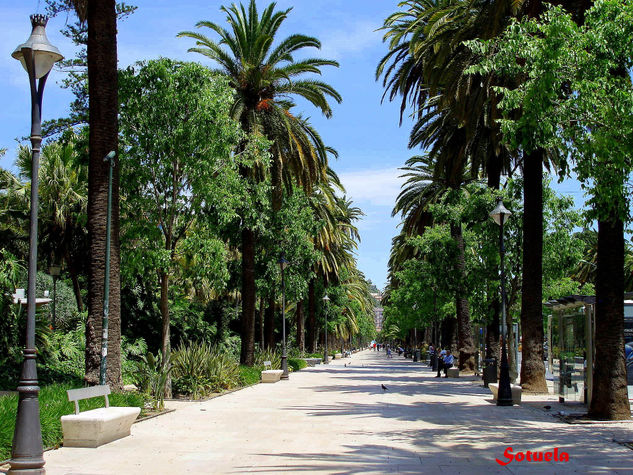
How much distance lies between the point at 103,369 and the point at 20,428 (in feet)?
21.8

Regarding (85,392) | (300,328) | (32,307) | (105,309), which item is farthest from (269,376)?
(300,328)

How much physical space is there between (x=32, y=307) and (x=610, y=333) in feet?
37.0

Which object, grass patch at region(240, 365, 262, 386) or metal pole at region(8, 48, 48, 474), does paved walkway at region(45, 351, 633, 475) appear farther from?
grass patch at region(240, 365, 262, 386)

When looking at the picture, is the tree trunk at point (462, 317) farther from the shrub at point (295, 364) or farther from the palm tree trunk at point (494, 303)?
the shrub at point (295, 364)

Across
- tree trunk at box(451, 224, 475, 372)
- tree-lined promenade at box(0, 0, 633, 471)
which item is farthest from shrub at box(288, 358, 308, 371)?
tree trunk at box(451, 224, 475, 372)

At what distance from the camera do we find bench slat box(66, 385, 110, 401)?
10.9 metres

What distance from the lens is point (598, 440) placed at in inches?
464

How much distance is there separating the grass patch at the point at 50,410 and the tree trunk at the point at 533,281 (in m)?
12.5

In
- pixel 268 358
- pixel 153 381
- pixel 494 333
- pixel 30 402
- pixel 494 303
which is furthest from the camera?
pixel 268 358

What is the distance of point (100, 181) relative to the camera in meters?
15.2

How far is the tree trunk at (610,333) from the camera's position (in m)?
14.3

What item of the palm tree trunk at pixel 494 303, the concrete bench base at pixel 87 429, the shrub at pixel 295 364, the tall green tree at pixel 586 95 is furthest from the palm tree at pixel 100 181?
the shrub at pixel 295 364

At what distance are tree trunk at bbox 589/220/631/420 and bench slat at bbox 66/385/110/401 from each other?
386 inches

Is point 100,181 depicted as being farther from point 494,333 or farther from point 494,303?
point 494,333
